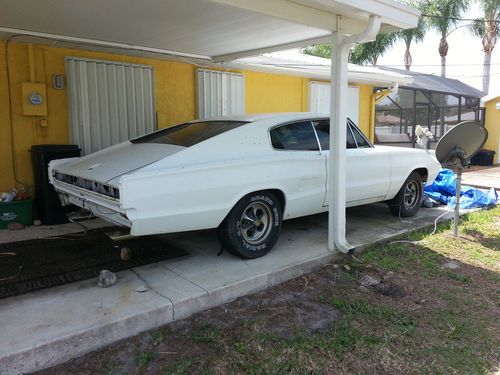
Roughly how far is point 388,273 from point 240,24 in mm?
3405

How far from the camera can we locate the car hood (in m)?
3.90

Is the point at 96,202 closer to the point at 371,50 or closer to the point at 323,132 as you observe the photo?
the point at 323,132

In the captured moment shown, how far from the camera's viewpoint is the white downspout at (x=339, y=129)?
15.2 feet

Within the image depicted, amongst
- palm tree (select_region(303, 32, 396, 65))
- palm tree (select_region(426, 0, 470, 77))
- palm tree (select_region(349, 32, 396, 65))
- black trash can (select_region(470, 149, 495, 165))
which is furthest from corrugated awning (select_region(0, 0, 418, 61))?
palm tree (select_region(426, 0, 470, 77))

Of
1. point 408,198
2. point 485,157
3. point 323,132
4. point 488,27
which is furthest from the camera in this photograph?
point 488,27

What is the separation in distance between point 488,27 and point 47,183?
96.7 feet

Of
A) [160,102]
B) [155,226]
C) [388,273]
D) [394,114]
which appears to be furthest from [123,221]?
[394,114]

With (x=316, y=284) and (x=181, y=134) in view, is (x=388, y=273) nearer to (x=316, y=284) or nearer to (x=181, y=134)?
(x=316, y=284)

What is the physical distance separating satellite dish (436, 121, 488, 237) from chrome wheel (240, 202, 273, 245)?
2.85m

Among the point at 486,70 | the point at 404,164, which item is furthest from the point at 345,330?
the point at 486,70

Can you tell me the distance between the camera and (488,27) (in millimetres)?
26766

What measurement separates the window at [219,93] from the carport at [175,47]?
848 millimetres

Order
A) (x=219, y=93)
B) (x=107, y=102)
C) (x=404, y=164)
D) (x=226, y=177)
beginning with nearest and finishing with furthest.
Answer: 1. (x=226, y=177)
2. (x=404, y=164)
3. (x=107, y=102)
4. (x=219, y=93)

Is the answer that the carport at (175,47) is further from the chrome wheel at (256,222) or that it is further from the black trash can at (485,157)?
the black trash can at (485,157)
